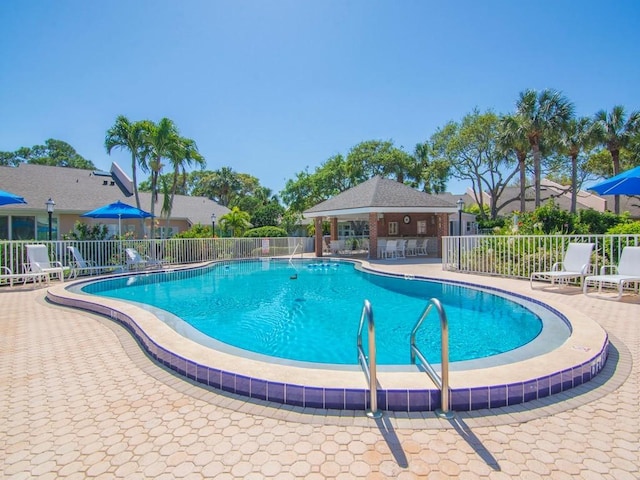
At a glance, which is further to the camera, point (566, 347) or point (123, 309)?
point (123, 309)

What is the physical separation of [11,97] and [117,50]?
9378mm

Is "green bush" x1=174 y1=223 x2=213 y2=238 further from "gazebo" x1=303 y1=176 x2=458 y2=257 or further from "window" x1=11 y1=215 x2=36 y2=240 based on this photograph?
"window" x1=11 y1=215 x2=36 y2=240

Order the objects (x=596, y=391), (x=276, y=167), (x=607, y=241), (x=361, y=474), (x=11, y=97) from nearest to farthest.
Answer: (x=361, y=474), (x=596, y=391), (x=607, y=241), (x=11, y=97), (x=276, y=167)

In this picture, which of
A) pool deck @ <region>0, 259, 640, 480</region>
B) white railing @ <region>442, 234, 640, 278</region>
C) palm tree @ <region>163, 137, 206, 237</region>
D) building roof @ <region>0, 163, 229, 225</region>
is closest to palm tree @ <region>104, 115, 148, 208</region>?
palm tree @ <region>163, 137, 206, 237</region>

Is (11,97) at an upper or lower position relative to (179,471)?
upper

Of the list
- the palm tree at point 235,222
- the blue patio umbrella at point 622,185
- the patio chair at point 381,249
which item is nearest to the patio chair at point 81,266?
the palm tree at point 235,222

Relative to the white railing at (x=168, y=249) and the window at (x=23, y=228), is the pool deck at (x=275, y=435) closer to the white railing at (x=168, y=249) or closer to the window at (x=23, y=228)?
the white railing at (x=168, y=249)

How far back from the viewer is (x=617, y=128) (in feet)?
92.5

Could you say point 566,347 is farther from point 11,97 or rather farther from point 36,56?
point 11,97

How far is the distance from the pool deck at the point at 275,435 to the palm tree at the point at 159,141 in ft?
53.4

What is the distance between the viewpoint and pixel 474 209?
1628 inches

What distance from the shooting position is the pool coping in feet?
10.6

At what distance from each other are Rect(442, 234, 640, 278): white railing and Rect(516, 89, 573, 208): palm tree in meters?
16.6

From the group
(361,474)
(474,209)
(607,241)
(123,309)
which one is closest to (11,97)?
(123,309)
